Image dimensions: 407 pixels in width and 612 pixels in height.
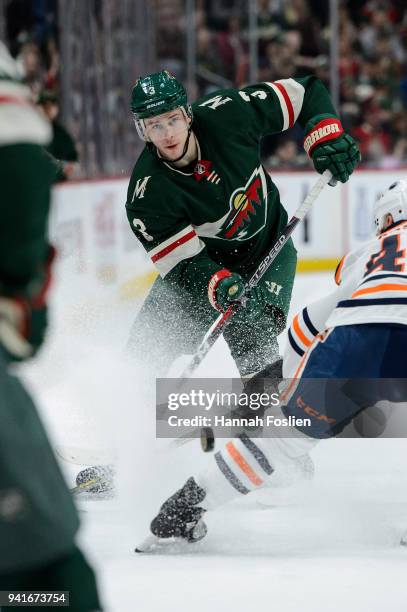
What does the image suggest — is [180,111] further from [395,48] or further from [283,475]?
[395,48]

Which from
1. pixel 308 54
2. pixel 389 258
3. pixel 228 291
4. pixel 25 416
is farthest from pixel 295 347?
pixel 308 54

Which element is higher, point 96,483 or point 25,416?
point 25,416

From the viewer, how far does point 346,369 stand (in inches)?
87.0

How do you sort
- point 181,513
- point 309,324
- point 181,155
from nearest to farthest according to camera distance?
point 181,513, point 309,324, point 181,155

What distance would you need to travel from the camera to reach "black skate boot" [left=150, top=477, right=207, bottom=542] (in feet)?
7.61

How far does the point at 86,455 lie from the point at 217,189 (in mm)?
850

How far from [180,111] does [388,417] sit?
0.98m

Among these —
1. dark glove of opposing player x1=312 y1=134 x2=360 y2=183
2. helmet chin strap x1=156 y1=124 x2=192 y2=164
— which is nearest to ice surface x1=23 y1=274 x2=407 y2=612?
helmet chin strap x1=156 y1=124 x2=192 y2=164

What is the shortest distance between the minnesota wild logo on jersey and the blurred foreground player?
6.53 feet

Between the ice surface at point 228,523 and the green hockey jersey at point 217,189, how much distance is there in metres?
0.45

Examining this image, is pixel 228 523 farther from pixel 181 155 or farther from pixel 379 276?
pixel 181 155

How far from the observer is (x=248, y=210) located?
311 centimetres

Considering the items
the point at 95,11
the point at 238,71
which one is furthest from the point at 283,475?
the point at 238,71

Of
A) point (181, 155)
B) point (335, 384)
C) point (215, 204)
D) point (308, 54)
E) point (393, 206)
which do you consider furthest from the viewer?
point (308, 54)
